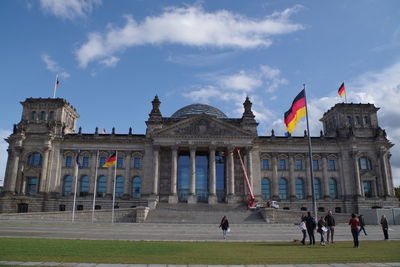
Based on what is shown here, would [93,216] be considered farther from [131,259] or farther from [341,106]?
[341,106]

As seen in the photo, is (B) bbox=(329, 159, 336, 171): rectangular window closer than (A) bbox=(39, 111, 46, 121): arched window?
Yes

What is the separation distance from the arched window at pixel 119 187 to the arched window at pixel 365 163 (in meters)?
48.9

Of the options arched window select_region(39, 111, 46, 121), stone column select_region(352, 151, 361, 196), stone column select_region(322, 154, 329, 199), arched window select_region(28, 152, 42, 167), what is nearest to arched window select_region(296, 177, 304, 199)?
stone column select_region(322, 154, 329, 199)

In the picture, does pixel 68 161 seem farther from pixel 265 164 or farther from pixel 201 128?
pixel 265 164

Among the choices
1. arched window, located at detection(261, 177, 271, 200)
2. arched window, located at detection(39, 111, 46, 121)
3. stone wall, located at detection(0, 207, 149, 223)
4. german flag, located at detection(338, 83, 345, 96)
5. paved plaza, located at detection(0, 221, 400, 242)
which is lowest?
paved plaza, located at detection(0, 221, 400, 242)

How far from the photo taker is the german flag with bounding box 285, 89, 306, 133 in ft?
107

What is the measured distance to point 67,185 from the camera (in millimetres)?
67062

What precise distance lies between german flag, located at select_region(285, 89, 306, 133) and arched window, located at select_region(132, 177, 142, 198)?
41.5 meters

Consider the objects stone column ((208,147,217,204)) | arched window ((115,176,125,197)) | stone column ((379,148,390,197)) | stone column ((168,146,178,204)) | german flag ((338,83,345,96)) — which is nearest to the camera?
stone column ((208,147,217,204))

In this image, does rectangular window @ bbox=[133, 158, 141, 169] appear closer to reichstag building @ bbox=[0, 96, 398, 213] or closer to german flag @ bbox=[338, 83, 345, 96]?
reichstag building @ bbox=[0, 96, 398, 213]

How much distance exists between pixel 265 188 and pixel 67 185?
4005 centimetres

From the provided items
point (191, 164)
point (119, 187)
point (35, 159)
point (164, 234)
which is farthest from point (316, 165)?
point (35, 159)

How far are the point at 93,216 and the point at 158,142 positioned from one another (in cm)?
2138

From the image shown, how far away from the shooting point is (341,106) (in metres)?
72.4
